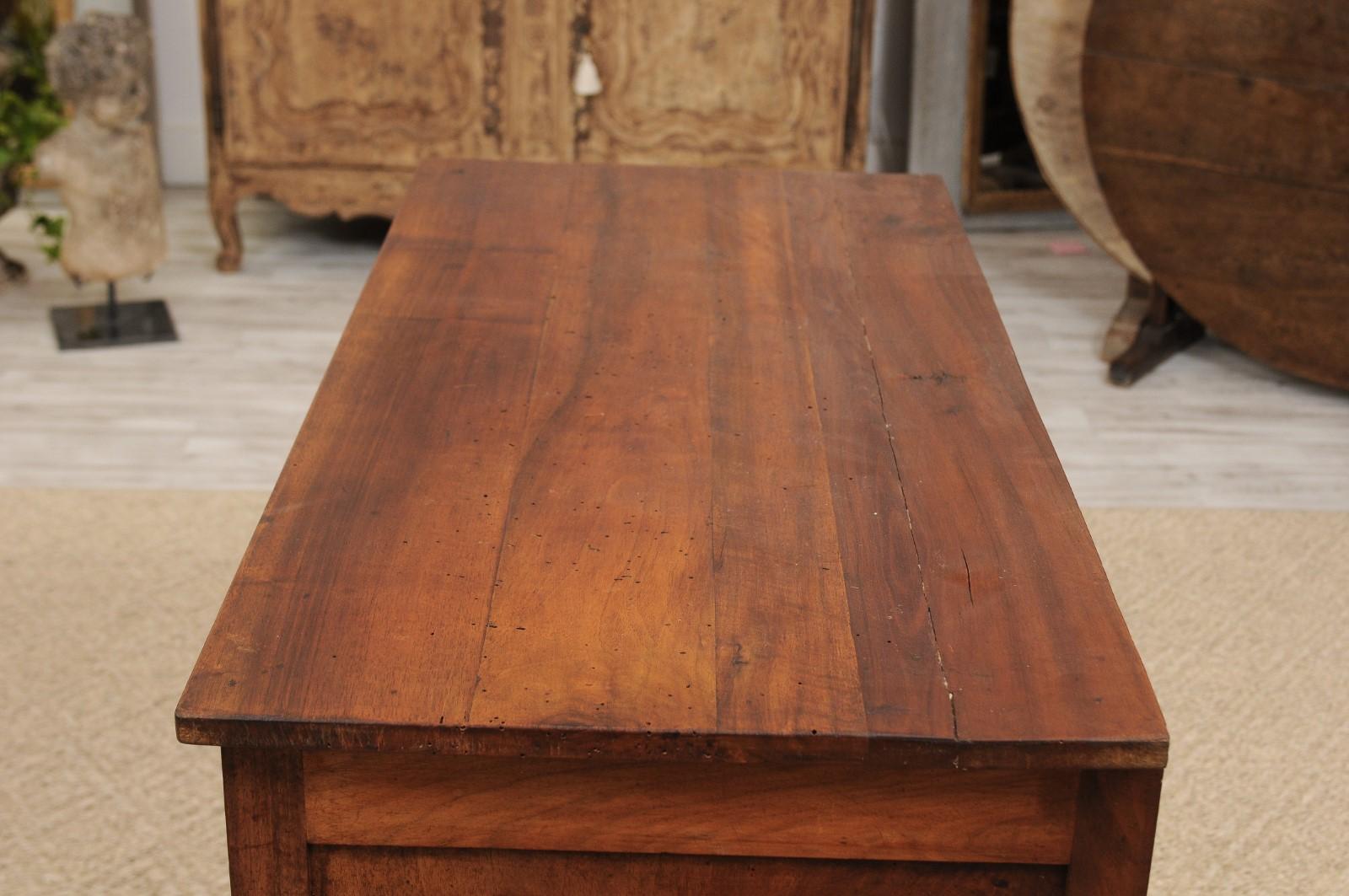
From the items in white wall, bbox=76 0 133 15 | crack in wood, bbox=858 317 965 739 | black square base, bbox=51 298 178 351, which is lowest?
black square base, bbox=51 298 178 351

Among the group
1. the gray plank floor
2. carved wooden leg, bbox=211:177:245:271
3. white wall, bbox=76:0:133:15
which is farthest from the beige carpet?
white wall, bbox=76:0:133:15

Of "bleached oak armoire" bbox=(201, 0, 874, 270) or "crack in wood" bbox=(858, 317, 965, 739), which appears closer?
"crack in wood" bbox=(858, 317, 965, 739)

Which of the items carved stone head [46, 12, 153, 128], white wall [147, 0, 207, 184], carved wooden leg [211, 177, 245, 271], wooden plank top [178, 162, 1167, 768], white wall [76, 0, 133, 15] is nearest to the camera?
wooden plank top [178, 162, 1167, 768]

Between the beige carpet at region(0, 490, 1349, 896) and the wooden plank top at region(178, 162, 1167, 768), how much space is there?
24.5 inches

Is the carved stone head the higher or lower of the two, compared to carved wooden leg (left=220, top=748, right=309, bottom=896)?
higher

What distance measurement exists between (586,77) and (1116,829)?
249 centimetres

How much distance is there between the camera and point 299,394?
3018mm

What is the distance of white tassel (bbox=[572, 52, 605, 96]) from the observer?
3369 mm

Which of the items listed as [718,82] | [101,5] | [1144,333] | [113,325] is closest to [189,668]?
[113,325]

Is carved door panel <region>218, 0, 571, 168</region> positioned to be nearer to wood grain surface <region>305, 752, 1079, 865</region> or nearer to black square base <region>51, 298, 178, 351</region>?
black square base <region>51, 298, 178, 351</region>

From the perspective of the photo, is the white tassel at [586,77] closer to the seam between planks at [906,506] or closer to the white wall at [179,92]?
the white wall at [179,92]

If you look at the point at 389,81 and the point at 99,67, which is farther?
the point at 389,81

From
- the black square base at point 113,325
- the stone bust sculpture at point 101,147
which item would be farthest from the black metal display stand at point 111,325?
the stone bust sculpture at point 101,147

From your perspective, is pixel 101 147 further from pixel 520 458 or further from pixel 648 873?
pixel 648 873
